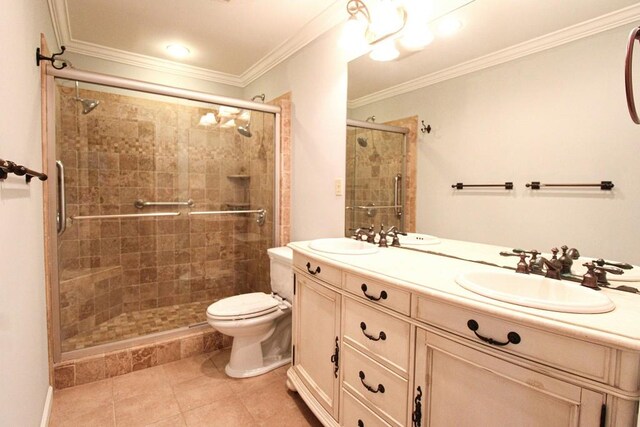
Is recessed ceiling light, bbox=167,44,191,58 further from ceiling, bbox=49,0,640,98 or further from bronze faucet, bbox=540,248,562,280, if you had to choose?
bronze faucet, bbox=540,248,562,280

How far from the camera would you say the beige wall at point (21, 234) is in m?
0.92

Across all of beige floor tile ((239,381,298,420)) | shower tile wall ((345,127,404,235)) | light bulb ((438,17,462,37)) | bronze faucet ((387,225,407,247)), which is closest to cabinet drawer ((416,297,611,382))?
bronze faucet ((387,225,407,247))

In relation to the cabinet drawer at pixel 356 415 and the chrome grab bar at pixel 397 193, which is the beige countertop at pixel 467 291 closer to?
the chrome grab bar at pixel 397 193

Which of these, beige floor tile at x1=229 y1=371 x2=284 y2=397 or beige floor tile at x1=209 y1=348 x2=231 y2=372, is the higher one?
beige floor tile at x1=209 y1=348 x2=231 y2=372

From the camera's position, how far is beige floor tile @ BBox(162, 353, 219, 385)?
79.4 inches

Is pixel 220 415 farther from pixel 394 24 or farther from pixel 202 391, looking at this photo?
pixel 394 24

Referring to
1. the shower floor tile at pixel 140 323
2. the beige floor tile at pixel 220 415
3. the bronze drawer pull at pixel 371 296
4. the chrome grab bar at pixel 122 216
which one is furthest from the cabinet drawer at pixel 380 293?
the chrome grab bar at pixel 122 216

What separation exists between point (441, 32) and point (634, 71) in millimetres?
818

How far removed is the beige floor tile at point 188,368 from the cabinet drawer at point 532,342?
1.71 meters

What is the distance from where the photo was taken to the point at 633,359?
0.65 metres

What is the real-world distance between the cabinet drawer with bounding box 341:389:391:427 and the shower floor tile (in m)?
1.54

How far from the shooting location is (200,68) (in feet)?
10.5

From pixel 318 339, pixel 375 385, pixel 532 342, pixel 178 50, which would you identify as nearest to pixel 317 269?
pixel 318 339

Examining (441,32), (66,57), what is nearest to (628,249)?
(441,32)
